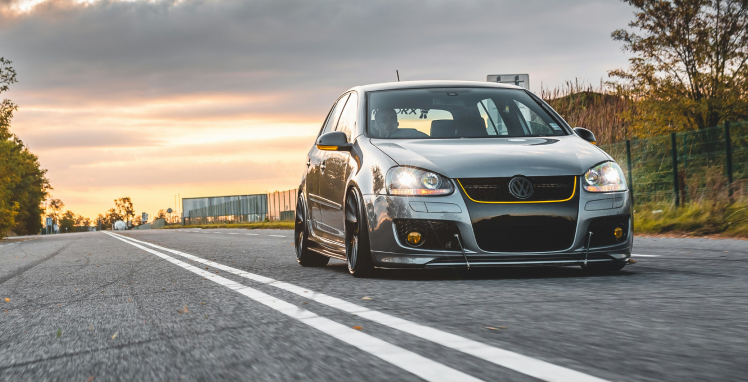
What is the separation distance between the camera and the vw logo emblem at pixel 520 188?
5.66m

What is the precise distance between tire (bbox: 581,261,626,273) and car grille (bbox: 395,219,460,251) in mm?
977

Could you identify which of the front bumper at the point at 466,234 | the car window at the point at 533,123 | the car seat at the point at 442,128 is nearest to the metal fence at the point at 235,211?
the car window at the point at 533,123

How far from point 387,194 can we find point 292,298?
1.12 m

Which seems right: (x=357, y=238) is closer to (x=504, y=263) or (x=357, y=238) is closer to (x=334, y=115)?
(x=504, y=263)

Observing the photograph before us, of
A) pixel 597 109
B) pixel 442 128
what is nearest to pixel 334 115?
pixel 442 128

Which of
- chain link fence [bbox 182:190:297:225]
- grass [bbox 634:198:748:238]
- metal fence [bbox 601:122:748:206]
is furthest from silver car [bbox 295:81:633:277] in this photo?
chain link fence [bbox 182:190:297:225]

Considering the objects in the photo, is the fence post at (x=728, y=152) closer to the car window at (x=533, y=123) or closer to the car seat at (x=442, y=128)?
the car window at (x=533, y=123)

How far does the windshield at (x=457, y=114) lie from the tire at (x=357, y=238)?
67cm

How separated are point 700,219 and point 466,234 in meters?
7.75

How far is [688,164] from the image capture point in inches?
584

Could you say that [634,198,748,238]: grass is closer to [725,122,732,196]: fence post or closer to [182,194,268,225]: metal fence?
[725,122,732,196]: fence post

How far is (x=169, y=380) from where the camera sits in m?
2.95

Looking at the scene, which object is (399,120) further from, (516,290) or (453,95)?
(516,290)

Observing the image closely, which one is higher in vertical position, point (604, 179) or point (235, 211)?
point (604, 179)
